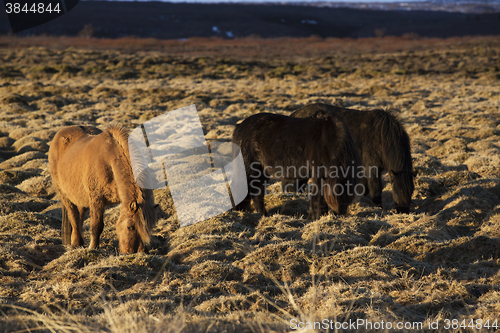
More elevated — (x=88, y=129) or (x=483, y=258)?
(x=88, y=129)

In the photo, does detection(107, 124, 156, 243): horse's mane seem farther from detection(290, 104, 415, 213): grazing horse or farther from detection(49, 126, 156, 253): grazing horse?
detection(290, 104, 415, 213): grazing horse

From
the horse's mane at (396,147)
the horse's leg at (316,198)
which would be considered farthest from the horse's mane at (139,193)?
the horse's mane at (396,147)

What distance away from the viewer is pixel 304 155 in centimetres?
675

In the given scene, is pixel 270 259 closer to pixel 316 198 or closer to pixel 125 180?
pixel 316 198

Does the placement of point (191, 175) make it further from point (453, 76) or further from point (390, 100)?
point (453, 76)

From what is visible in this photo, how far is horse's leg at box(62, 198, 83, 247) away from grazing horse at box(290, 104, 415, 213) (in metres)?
4.21

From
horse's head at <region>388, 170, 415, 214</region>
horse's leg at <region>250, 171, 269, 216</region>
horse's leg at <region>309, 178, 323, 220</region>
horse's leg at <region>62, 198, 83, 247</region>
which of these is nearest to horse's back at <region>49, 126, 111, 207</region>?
horse's leg at <region>62, 198, 83, 247</region>

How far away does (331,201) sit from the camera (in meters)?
6.71

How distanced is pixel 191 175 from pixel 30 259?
4381 mm

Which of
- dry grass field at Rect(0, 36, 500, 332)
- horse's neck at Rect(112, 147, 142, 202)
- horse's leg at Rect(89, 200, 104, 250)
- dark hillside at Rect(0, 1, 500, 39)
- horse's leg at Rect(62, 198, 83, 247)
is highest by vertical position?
dark hillside at Rect(0, 1, 500, 39)

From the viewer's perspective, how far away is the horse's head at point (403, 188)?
710 cm

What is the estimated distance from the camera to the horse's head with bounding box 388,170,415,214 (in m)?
7.10

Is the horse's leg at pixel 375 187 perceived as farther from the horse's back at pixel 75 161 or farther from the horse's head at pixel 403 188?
the horse's back at pixel 75 161

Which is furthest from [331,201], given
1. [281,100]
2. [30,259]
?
[281,100]
